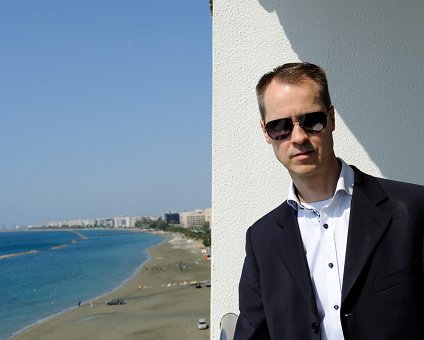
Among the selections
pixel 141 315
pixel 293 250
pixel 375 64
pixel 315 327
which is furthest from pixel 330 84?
pixel 141 315

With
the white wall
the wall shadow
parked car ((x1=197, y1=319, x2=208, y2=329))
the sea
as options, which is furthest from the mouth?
the sea

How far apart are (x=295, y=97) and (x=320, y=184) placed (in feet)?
0.73

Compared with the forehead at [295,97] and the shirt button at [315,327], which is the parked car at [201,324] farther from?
the forehead at [295,97]

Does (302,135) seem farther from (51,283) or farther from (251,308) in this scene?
(51,283)

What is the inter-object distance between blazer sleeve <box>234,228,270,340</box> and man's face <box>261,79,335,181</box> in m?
0.30

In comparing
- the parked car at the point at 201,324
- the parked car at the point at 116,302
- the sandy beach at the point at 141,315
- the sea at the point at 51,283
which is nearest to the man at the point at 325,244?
the sandy beach at the point at 141,315

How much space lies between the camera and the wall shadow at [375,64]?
239 centimetres

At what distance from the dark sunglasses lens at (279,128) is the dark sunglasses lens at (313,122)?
3 centimetres

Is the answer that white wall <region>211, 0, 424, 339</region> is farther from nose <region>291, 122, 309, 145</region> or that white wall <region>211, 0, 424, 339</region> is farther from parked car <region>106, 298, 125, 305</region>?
parked car <region>106, 298, 125, 305</region>

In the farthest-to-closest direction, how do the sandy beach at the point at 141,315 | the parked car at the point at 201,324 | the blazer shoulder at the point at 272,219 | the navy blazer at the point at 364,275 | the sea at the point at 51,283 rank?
1. the sea at the point at 51,283
2. the sandy beach at the point at 141,315
3. the parked car at the point at 201,324
4. the blazer shoulder at the point at 272,219
5. the navy blazer at the point at 364,275

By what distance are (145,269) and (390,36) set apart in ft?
127

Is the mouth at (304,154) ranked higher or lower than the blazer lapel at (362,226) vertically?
higher

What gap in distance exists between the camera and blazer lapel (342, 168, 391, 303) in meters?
1.06

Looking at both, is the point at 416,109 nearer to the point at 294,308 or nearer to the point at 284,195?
the point at 284,195
